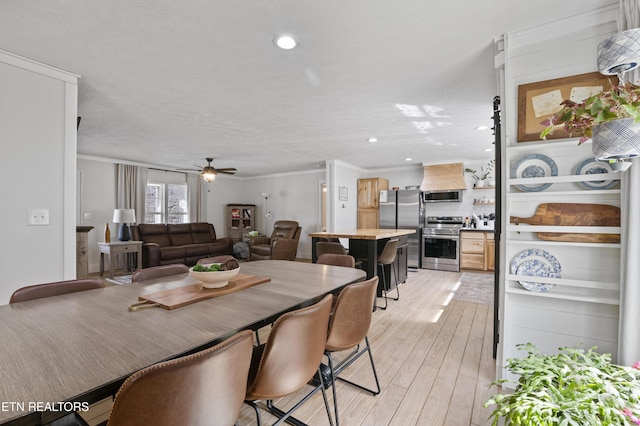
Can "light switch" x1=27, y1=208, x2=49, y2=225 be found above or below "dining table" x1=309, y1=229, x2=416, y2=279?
above

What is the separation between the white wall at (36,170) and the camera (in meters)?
2.13

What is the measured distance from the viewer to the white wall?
2.13m

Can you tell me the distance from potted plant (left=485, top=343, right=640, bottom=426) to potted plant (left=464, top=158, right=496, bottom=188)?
5.67 metres

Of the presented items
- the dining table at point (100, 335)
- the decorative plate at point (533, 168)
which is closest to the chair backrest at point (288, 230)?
the dining table at point (100, 335)

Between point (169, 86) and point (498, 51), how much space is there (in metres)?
2.77

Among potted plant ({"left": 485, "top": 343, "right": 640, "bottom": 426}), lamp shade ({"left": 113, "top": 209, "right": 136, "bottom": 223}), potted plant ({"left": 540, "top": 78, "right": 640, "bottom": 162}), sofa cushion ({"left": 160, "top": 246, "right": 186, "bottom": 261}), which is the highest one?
potted plant ({"left": 540, "top": 78, "right": 640, "bottom": 162})

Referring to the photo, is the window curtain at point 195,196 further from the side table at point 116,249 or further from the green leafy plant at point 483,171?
the green leafy plant at point 483,171

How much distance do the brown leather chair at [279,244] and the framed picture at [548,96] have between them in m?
5.28

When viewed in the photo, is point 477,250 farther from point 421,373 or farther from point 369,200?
point 421,373

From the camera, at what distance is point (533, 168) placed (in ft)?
6.16

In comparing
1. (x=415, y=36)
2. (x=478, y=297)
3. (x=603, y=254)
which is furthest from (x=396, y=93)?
(x=478, y=297)

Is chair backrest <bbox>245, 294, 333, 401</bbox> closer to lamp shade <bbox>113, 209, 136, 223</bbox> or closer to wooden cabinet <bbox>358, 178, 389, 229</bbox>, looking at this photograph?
→ lamp shade <bbox>113, 209, 136, 223</bbox>

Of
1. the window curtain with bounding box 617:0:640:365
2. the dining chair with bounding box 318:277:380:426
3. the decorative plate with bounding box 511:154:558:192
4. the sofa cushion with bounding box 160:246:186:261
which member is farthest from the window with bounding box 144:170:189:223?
the window curtain with bounding box 617:0:640:365

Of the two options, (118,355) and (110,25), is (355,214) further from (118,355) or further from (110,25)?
(118,355)
